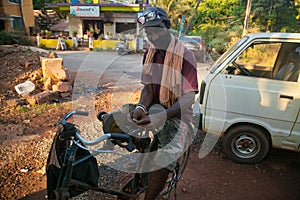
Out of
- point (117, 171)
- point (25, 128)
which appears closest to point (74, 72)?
point (25, 128)

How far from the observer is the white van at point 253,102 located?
2.97 metres

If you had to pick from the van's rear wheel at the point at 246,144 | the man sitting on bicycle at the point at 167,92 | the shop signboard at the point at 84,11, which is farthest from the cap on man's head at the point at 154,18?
the shop signboard at the point at 84,11

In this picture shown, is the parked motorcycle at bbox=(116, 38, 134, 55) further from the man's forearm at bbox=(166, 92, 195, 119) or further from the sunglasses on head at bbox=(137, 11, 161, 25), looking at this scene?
the man's forearm at bbox=(166, 92, 195, 119)

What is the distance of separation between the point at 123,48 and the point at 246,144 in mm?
13841

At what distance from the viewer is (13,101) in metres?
4.81

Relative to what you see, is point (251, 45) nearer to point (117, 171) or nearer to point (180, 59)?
point (180, 59)

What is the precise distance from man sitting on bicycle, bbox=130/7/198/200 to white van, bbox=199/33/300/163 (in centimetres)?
150

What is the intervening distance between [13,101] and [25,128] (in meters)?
1.27

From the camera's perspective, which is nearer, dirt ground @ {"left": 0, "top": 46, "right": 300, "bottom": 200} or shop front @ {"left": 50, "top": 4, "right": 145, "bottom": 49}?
dirt ground @ {"left": 0, "top": 46, "right": 300, "bottom": 200}

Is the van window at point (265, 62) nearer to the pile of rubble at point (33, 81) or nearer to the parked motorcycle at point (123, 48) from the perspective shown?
the pile of rubble at point (33, 81)

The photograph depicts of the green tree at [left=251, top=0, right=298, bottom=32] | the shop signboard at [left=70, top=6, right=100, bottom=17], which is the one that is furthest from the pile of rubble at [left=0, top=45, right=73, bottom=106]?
the green tree at [left=251, top=0, right=298, bottom=32]

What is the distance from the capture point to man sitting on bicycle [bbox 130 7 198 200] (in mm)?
1740

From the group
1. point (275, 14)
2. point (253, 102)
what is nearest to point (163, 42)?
point (253, 102)

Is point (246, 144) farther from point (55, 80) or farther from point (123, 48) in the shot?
point (123, 48)
